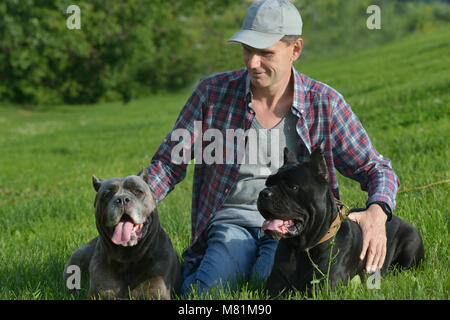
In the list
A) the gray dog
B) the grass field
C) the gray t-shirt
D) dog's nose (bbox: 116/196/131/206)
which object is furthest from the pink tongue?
the gray t-shirt

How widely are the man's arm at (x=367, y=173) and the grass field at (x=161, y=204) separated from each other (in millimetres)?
279

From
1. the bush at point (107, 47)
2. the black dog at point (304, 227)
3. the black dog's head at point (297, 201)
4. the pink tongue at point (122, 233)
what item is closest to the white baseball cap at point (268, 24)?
the black dog at point (304, 227)

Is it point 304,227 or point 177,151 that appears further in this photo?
point 177,151

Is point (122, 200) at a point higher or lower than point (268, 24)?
lower

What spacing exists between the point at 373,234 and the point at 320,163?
67 centimetres

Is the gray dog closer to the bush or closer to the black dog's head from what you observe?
Answer: the black dog's head

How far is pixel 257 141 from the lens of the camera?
4.29 metres

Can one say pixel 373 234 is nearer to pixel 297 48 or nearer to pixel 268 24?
pixel 297 48

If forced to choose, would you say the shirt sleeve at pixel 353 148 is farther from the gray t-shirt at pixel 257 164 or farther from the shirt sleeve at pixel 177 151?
the shirt sleeve at pixel 177 151

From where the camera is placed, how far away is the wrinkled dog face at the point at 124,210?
3.32 m

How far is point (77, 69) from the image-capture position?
3672 cm

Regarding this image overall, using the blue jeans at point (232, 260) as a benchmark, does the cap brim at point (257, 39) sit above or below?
above

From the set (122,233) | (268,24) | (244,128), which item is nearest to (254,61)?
(268,24)
